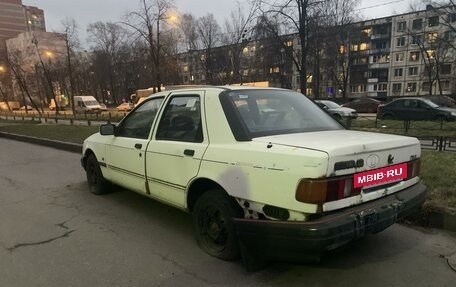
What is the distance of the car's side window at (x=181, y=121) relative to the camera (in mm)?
3811

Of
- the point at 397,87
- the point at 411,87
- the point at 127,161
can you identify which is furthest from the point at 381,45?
the point at 127,161

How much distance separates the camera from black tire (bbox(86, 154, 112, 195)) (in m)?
5.85

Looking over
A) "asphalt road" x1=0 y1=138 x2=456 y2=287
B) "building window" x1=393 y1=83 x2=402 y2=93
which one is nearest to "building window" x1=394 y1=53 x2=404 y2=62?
"building window" x1=393 y1=83 x2=402 y2=93

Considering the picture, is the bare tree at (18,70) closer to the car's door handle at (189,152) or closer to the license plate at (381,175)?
the car's door handle at (189,152)

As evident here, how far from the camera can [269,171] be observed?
293 cm

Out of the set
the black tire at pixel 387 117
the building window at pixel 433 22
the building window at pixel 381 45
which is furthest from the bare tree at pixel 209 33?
the building window at pixel 381 45

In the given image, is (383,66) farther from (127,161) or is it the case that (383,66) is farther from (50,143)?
(127,161)

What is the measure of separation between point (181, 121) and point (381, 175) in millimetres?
2107

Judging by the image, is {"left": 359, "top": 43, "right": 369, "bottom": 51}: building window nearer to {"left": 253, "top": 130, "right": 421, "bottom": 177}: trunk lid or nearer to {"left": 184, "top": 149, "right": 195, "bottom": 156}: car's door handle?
{"left": 253, "top": 130, "right": 421, "bottom": 177}: trunk lid

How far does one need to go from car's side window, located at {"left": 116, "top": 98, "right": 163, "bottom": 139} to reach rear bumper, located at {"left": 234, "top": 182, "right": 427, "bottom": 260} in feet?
6.60

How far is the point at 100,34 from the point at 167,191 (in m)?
68.2

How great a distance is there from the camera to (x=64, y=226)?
4.64 m

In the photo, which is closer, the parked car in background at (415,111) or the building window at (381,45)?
the parked car in background at (415,111)

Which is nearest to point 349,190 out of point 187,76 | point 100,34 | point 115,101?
point 100,34
